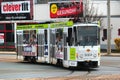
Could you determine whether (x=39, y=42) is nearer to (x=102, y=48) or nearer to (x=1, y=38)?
(x=102, y=48)

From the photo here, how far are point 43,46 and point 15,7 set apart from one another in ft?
104

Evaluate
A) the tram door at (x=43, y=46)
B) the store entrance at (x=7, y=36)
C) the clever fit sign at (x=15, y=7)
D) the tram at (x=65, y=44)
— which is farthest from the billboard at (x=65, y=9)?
the tram door at (x=43, y=46)

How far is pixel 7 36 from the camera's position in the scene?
65.2m

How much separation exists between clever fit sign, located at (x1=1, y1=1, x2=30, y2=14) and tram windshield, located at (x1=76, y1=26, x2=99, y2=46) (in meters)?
35.5

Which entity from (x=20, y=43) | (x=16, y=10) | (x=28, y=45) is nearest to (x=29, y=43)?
(x=28, y=45)

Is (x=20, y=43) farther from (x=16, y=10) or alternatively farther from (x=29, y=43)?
(x=16, y=10)

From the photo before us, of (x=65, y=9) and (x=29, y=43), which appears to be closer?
(x=29, y=43)

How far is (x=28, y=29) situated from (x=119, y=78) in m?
16.1

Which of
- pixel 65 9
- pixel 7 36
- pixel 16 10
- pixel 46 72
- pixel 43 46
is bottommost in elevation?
pixel 46 72

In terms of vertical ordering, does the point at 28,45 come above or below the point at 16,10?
below

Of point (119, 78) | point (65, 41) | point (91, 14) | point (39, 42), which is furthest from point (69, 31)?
point (91, 14)

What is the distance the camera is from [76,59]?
29.2m

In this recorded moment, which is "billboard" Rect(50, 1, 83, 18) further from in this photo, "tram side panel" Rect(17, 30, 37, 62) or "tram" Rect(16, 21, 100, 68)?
"tram" Rect(16, 21, 100, 68)

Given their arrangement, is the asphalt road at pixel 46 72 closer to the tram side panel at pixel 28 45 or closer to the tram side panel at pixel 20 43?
the tram side panel at pixel 28 45
